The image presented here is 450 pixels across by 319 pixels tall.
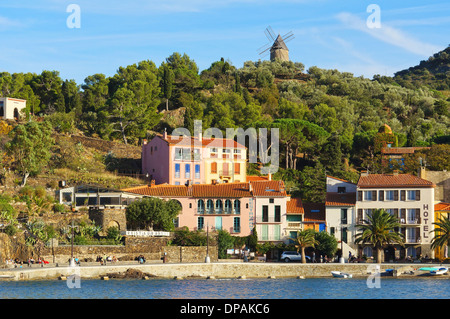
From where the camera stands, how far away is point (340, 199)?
7150 cm

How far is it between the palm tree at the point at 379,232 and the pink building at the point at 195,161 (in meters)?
20.4

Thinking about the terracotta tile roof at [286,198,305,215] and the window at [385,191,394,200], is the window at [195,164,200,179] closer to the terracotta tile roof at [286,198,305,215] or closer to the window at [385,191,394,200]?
the terracotta tile roof at [286,198,305,215]

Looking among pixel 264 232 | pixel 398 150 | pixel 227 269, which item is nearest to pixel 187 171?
pixel 264 232

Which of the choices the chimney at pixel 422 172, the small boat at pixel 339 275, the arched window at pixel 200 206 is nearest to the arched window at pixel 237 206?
the arched window at pixel 200 206

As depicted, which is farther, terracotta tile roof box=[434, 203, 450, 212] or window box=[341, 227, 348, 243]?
terracotta tile roof box=[434, 203, 450, 212]

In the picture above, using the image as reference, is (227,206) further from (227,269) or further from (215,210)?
(227,269)

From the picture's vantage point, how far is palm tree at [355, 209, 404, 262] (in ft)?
214

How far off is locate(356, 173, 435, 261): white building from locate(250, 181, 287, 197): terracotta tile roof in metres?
7.05

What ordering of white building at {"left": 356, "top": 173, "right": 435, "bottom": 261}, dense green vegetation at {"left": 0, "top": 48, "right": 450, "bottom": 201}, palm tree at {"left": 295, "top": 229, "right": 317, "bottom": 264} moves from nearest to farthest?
palm tree at {"left": 295, "top": 229, "right": 317, "bottom": 264}, white building at {"left": 356, "top": 173, "right": 435, "bottom": 261}, dense green vegetation at {"left": 0, "top": 48, "right": 450, "bottom": 201}

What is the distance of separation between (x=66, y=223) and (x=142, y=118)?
32.7 metres

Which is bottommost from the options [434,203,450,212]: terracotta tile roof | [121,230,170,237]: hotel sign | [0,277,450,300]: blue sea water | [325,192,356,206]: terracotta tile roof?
[0,277,450,300]: blue sea water

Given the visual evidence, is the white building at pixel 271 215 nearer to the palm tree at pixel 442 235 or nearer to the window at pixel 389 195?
the window at pixel 389 195

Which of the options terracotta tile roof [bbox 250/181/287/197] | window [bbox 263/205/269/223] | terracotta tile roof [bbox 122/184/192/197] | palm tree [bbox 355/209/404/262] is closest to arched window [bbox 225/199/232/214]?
terracotta tile roof [bbox 250/181/287/197]
